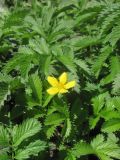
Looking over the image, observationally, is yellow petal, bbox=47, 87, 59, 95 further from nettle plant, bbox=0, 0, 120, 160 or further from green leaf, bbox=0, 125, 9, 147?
green leaf, bbox=0, 125, 9, 147

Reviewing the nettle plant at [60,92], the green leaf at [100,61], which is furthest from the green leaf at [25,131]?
the green leaf at [100,61]

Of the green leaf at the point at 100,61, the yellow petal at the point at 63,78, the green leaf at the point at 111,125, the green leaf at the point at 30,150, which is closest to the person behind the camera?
the green leaf at the point at 30,150

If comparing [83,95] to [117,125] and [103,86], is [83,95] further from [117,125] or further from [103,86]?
[117,125]

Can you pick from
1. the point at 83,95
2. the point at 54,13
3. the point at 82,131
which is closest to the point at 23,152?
the point at 82,131

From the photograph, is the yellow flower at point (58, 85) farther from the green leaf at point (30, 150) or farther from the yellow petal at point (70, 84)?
the green leaf at point (30, 150)

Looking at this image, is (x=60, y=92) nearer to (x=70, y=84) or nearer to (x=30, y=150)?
(x=70, y=84)

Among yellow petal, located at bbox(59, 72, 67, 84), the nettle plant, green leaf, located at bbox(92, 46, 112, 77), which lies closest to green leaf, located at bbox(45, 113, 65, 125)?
the nettle plant

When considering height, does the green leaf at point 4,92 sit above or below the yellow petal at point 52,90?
above

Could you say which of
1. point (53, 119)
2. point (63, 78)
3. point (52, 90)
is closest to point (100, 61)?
point (63, 78)
